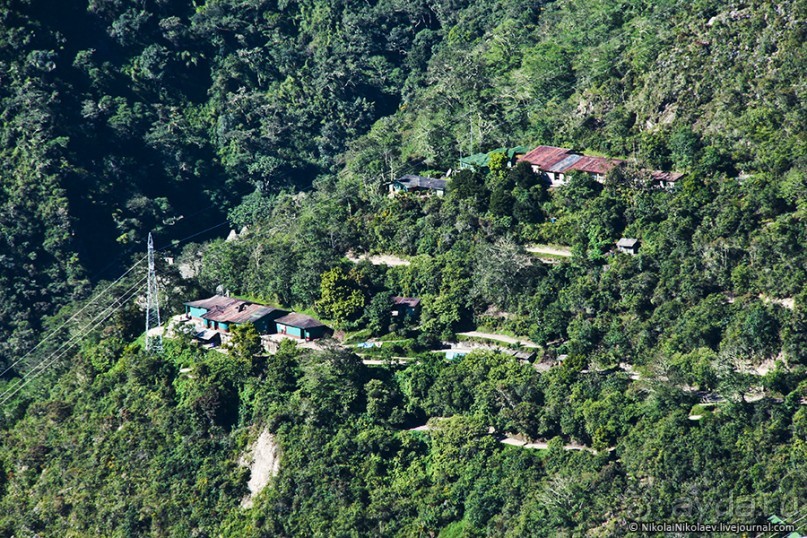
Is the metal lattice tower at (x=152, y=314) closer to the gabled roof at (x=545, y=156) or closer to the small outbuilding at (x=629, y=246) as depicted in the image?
the gabled roof at (x=545, y=156)

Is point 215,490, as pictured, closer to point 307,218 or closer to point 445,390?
point 445,390

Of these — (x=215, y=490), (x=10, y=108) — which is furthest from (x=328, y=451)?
(x=10, y=108)

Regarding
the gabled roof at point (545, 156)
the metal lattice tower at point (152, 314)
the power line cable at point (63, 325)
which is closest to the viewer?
the metal lattice tower at point (152, 314)

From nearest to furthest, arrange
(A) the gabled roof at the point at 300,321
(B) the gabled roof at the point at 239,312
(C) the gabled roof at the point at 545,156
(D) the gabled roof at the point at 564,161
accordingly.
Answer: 1. (A) the gabled roof at the point at 300,321
2. (D) the gabled roof at the point at 564,161
3. (B) the gabled roof at the point at 239,312
4. (C) the gabled roof at the point at 545,156

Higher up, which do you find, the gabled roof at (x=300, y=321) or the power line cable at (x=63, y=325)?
the gabled roof at (x=300, y=321)

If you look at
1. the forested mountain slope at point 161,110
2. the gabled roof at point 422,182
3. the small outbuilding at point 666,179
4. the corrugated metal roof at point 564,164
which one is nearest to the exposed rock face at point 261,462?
the gabled roof at point 422,182

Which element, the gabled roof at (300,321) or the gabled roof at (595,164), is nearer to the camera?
the gabled roof at (300,321)

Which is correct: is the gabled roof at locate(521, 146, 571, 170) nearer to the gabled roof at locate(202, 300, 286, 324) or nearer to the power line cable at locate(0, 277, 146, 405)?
the gabled roof at locate(202, 300, 286, 324)
